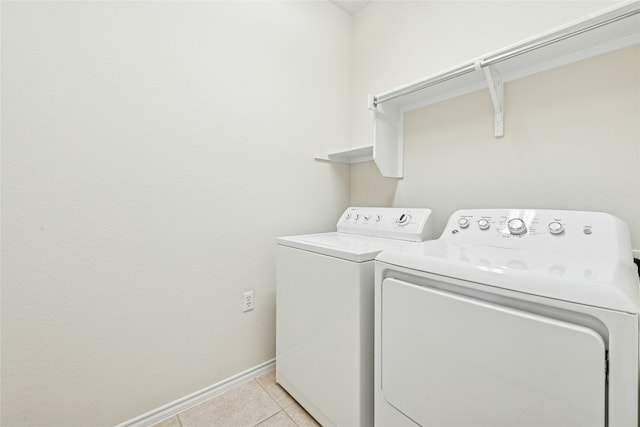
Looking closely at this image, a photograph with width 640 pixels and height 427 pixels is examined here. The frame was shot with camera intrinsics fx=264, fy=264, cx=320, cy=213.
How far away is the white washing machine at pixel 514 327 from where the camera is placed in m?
0.55

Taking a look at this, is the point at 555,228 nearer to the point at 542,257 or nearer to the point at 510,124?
the point at 542,257

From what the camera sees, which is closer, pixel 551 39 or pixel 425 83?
pixel 551 39

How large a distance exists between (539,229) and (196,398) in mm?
1762

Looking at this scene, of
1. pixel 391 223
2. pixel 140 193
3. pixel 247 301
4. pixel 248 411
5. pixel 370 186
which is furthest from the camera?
pixel 370 186

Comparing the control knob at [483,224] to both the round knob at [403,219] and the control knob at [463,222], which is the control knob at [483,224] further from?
the round knob at [403,219]

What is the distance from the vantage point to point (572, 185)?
1.12 m

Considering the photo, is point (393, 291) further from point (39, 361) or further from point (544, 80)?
point (39, 361)

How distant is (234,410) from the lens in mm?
1340

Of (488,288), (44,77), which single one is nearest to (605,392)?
(488,288)

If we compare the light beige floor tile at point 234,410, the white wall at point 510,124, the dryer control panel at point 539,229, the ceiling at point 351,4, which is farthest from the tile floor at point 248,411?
the ceiling at point 351,4

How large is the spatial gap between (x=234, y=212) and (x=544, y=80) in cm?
164

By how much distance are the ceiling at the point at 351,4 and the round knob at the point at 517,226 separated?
1868mm

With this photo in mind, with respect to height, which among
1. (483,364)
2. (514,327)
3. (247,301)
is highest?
(514,327)

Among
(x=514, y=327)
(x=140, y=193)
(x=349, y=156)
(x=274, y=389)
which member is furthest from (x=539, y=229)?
(x=140, y=193)
